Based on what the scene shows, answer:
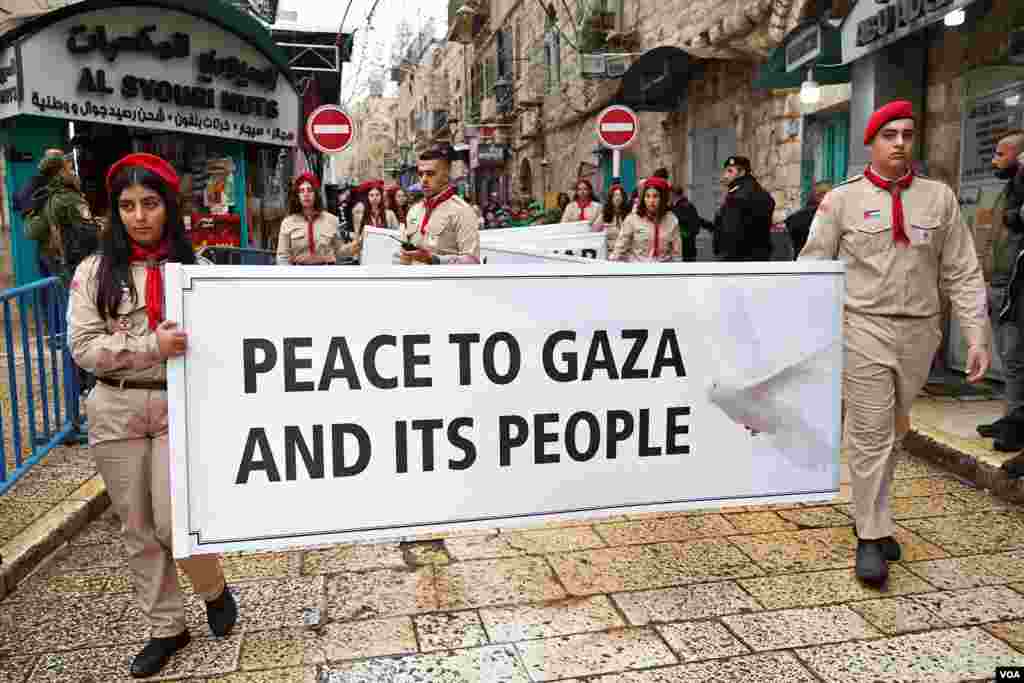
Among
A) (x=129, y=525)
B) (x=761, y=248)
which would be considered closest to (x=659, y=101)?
(x=761, y=248)

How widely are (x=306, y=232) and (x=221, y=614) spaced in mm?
6079

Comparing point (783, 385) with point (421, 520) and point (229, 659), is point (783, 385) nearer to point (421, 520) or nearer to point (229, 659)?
point (421, 520)

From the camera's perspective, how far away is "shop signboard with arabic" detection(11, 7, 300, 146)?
40.1 feet

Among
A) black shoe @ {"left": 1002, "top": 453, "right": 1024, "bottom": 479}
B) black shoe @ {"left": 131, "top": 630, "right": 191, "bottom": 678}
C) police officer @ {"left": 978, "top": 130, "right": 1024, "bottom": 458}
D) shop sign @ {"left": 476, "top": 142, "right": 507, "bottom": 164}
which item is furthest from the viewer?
shop sign @ {"left": 476, "top": 142, "right": 507, "bottom": 164}

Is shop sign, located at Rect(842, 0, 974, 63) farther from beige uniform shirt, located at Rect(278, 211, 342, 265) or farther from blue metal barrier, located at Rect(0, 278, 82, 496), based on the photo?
blue metal barrier, located at Rect(0, 278, 82, 496)

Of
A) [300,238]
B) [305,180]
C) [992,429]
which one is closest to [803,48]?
[992,429]

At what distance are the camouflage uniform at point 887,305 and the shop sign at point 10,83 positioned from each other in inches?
445

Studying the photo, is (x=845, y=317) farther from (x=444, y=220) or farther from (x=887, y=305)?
(x=444, y=220)

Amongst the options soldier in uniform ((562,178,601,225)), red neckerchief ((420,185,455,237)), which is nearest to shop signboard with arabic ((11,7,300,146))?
soldier in uniform ((562,178,601,225))

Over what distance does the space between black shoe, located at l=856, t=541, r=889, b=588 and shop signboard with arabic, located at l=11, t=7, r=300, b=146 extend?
11.7 metres

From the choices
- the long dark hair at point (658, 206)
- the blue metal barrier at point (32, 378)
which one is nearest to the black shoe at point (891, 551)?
the blue metal barrier at point (32, 378)

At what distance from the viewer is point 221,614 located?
11.4ft

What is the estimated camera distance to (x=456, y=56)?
51.2m

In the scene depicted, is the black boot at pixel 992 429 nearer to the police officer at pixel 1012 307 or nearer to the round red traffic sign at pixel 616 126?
the police officer at pixel 1012 307
